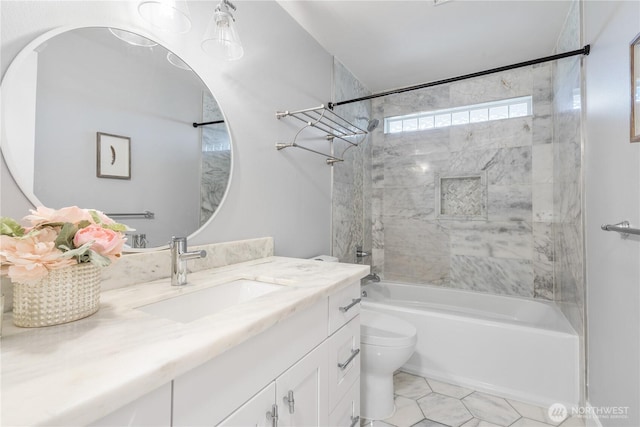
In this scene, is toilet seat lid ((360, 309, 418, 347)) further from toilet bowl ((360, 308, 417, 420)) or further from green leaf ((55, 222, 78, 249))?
green leaf ((55, 222, 78, 249))

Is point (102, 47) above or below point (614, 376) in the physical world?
above

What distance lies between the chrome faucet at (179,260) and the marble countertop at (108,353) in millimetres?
122

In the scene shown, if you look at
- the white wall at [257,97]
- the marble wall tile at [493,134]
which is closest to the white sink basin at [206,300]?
the white wall at [257,97]

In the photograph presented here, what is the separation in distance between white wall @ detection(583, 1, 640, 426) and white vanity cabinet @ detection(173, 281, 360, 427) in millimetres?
1087

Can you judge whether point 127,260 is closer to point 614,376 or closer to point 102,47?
point 102,47

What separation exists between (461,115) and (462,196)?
793 mm

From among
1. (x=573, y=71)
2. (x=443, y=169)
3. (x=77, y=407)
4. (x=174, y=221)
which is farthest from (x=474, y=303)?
(x=77, y=407)

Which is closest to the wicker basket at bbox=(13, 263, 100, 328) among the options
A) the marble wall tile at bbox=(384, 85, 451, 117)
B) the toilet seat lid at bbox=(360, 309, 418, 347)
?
the toilet seat lid at bbox=(360, 309, 418, 347)

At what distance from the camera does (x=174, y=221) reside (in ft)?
3.91

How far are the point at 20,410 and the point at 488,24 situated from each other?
2.75 m

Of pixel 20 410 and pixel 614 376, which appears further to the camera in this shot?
pixel 614 376

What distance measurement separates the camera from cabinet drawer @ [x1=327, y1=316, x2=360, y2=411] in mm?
1081

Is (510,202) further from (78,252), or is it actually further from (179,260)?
(78,252)

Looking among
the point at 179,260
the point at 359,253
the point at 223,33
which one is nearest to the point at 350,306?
the point at 179,260
